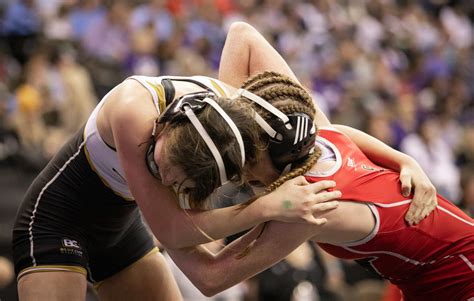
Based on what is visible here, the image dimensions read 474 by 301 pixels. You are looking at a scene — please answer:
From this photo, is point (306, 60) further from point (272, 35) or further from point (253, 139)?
point (253, 139)

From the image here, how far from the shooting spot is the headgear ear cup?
3.24m

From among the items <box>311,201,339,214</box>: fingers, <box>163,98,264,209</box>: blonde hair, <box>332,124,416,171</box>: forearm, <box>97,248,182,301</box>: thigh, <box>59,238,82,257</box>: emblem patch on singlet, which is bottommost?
<box>97,248,182,301</box>: thigh

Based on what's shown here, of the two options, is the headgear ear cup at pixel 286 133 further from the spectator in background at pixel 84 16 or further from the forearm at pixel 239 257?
the spectator in background at pixel 84 16

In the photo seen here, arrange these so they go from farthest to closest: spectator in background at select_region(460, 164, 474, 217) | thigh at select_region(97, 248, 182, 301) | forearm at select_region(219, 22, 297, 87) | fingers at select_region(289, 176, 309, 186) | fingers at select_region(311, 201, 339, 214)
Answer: spectator in background at select_region(460, 164, 474, 217), thigh at select_region(97, 248, 182, 301), forearm at select_region(219, 22, 297, 87), fingers at select_region(289, 176, 309, 186), fingers at select_region(311, 201, 339, 214)

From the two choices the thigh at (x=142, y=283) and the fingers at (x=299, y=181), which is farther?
the thigh at (x=142, y=283)

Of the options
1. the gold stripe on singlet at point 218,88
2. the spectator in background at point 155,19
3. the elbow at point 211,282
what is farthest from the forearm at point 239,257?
the spectator in background at point 155,19

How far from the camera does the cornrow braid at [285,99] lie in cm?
331

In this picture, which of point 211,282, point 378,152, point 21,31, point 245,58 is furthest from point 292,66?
point 211,282

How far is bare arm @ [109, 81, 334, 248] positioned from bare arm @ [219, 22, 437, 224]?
1.34 feet

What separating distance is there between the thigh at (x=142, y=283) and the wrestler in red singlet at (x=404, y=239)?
39.2 inches

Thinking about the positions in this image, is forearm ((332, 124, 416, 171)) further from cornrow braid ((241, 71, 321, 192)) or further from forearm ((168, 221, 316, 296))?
forearm ((168, 221, 316, 296))

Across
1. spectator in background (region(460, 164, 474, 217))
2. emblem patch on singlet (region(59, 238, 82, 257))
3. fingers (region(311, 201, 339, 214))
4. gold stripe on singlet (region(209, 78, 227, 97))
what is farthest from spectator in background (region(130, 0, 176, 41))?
fingers (region(311, 201, 339, 214))

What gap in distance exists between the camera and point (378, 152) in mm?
3727

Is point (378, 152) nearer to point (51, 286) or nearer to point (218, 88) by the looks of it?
point (218, 88)
